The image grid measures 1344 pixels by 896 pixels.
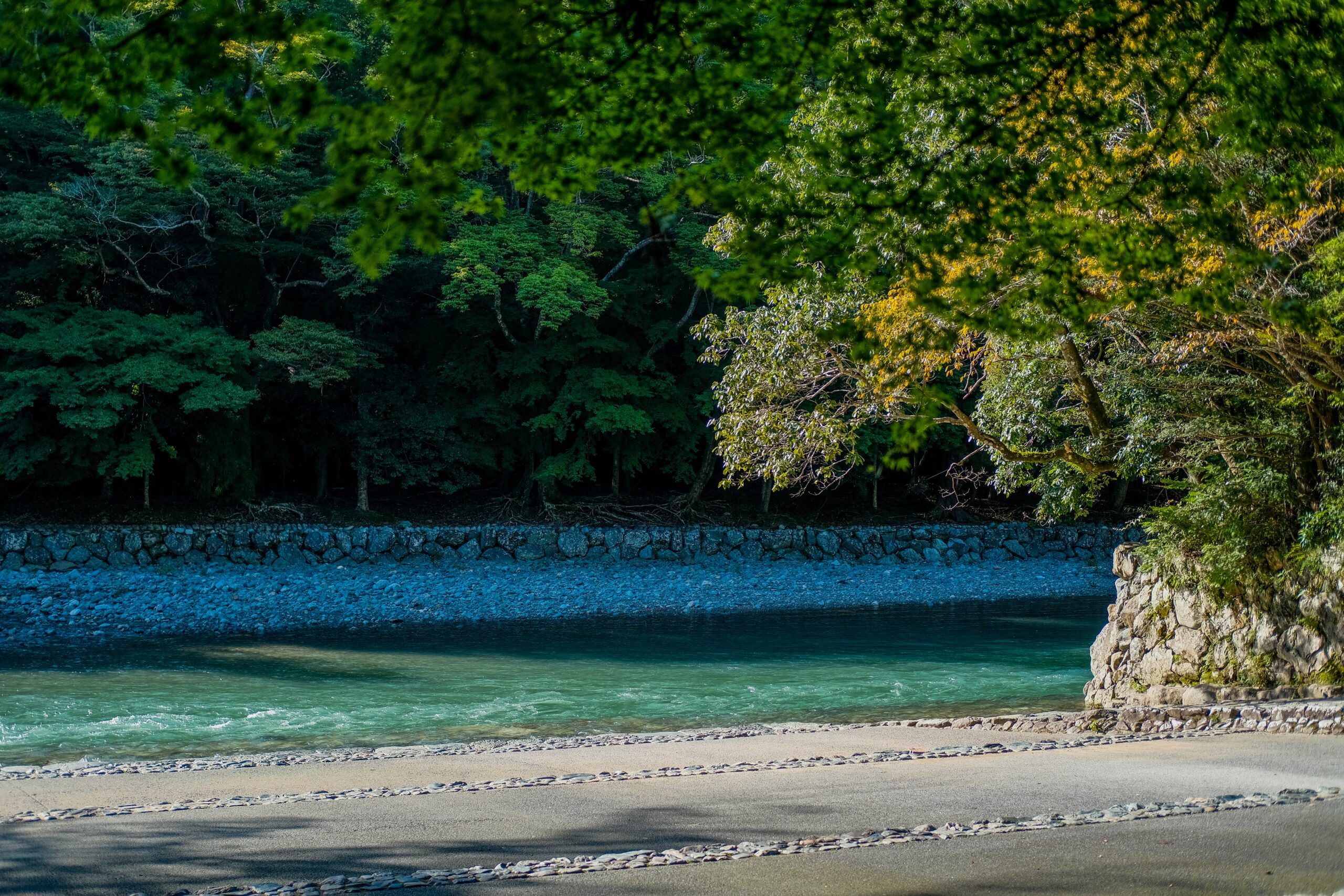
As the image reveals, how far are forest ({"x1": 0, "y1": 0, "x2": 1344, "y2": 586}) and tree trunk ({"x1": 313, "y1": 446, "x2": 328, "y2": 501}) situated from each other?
247 millimetres

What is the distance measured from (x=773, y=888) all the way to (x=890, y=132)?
316cm

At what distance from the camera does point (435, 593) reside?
2256 centimetres

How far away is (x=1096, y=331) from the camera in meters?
11.3

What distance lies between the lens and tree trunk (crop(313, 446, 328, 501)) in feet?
90.4

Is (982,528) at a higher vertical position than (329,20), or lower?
lower

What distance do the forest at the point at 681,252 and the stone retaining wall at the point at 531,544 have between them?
1603 millimetres

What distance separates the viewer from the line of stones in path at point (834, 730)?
851cm

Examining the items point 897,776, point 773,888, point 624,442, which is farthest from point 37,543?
point 773,888

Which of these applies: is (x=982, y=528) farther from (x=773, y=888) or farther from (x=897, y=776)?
(x=773, y=888)

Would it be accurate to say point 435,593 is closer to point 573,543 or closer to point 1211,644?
point 573,543

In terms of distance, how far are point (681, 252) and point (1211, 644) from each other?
1769cm

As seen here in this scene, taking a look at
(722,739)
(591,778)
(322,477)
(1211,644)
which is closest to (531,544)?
(322,477)

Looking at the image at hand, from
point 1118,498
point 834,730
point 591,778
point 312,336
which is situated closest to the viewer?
point 591,778

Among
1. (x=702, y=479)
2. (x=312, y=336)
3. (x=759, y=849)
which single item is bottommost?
(x=759, y=849)
